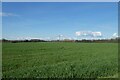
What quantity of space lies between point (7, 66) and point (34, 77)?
4.18 meters

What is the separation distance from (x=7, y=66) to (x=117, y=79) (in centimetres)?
663

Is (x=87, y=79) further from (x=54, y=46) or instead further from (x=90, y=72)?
(x=54, y=46)

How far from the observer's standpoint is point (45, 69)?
14625mm

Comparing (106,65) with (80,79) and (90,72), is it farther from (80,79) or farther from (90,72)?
(80,79)

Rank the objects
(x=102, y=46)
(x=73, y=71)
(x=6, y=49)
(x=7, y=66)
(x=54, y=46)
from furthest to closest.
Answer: (x=102, y=46), (x=54, y=46), (x=6, y=49), (x=7, y=66), (x=73, y=71)

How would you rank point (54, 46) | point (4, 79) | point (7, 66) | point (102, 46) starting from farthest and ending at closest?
point (102, 46), point (54, 46), point (7, 66), point (4, 79)

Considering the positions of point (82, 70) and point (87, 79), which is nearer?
point (87, 79)

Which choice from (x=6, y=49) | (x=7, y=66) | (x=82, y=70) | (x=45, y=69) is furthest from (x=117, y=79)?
(x=6, y=49)

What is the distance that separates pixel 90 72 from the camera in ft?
47.6

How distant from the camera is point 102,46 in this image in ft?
119

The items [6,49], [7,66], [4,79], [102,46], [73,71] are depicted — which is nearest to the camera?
[4,79]

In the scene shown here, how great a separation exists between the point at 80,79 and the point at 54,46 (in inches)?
668

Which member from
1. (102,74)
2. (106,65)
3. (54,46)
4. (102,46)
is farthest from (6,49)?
(102,46)

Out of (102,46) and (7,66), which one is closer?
(7,66)
